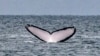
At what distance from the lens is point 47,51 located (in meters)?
44.1

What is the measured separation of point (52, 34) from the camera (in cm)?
3212

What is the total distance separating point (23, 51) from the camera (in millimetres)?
43750

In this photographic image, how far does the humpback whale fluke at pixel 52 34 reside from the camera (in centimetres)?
3150

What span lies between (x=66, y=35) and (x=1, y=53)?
12249 millimetres

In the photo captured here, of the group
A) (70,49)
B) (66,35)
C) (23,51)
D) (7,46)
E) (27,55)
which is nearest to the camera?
(66,35)

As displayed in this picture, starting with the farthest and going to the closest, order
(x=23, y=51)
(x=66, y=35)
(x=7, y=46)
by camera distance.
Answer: (x=7, y=46), (x=23, y=51), (x=66, y=35)

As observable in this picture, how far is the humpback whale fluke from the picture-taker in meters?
31.5

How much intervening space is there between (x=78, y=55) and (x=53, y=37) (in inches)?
384

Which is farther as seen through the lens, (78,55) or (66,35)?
(78,55)

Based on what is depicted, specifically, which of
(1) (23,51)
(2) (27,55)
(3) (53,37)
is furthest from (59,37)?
(1) (23,51)

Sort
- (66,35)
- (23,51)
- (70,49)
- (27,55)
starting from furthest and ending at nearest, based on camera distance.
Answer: (70,49)
(23,51)
(27,55)
(66,35)

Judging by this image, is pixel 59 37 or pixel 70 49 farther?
pixel 70 49

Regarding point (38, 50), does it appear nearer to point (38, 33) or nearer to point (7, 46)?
point (7, 46)

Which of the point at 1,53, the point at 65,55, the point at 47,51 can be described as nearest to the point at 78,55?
the point at 65,55
